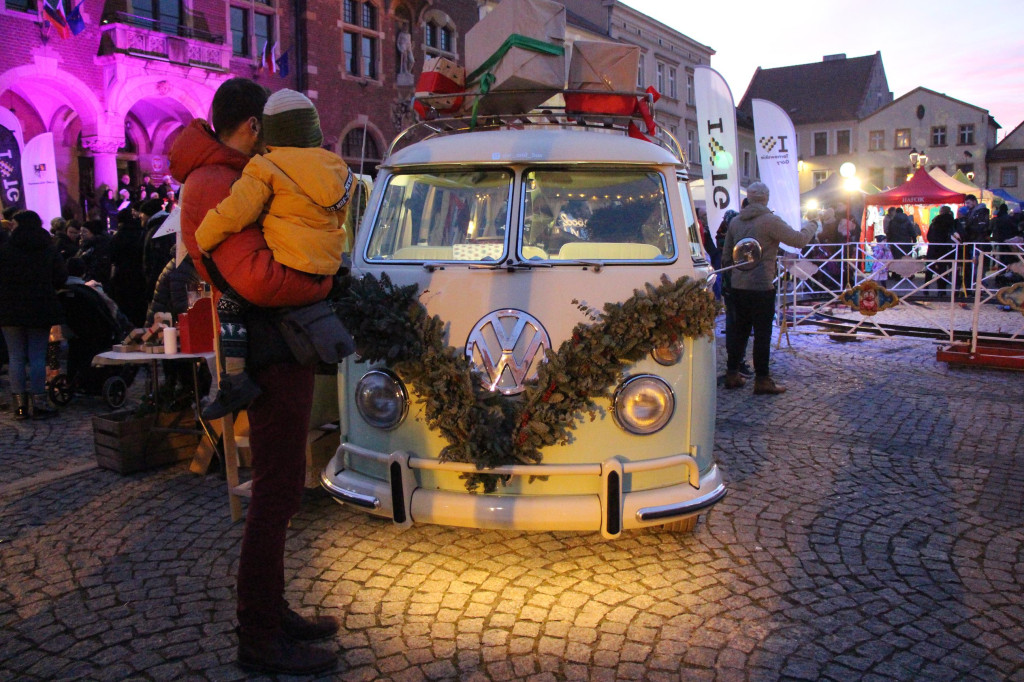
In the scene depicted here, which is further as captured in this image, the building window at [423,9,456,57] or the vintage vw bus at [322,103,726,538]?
the building window at [423,9,456,57]

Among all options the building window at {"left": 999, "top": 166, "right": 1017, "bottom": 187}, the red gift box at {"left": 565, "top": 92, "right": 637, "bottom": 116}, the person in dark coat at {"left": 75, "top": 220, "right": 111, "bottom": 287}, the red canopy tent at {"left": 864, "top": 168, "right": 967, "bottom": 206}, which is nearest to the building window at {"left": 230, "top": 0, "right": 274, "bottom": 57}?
the person in dark coat at {"left": 75, "top": 220, "right": 111, "bottom": 287}

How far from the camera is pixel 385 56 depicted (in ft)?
91.8

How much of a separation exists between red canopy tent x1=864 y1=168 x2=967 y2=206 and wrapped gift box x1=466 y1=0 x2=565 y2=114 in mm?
22104

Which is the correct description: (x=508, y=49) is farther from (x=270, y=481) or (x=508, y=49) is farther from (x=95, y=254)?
(x=95, y=254)

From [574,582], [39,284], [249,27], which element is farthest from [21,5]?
[574,582]

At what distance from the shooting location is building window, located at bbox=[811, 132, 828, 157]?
7050 cm

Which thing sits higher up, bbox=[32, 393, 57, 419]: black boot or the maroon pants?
the maroon pants

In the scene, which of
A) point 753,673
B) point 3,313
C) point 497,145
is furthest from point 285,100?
point 3,313

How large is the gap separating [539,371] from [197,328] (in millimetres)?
2548

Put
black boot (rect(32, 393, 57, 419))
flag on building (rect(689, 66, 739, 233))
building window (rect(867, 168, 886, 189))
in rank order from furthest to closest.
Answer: building window (rect(867, 168, 886, 189)), flag on building (rect(689, 66, 739, 233)), black boot (rect(32, 393, 57, 419))

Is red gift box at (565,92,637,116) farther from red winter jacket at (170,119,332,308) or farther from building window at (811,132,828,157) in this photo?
building window at (811,132,828,157)

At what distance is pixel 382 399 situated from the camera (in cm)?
396

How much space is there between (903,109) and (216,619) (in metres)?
72.5

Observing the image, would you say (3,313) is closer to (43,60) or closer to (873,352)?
(873,352)
